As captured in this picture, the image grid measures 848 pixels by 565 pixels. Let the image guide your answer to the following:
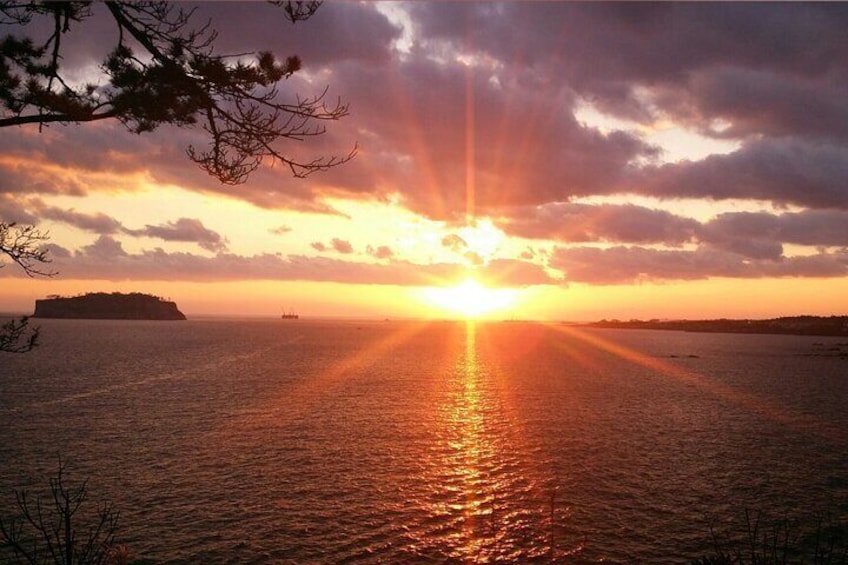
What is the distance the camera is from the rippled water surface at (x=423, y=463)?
89.2ft

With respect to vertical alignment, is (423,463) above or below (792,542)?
below

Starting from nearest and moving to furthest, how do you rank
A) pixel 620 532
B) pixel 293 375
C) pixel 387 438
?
pixel 620 532, pixel 387 438, pixel 293 375

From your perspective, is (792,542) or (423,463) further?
(423,463)

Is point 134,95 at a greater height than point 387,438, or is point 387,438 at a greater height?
point 134,95

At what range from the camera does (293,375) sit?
9569 cm

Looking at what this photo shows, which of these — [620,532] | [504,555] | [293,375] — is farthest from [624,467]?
[293,375]

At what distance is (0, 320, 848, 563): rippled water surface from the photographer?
27203mm

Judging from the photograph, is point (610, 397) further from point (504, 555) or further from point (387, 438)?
point (504, 555)

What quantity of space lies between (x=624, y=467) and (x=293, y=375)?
6745cm

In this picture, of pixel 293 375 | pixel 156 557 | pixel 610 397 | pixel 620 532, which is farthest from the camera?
pixel 293 375

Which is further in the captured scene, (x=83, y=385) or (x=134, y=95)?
(x=83, y=385)

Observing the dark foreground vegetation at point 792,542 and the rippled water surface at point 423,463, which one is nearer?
the dark foreground vegetation at point 792,542

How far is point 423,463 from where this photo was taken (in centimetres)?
4038

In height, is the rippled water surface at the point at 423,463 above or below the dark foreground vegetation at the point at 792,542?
below
